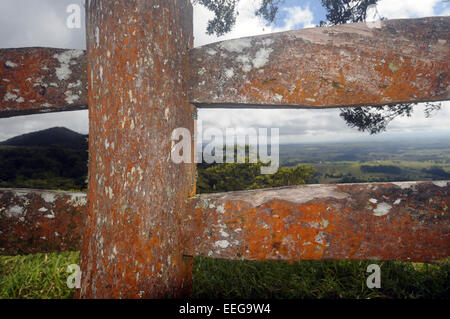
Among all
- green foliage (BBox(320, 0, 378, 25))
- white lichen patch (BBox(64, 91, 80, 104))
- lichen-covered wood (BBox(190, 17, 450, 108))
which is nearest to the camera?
lichen-covered wood (BBox(190, 17, 450, 108))

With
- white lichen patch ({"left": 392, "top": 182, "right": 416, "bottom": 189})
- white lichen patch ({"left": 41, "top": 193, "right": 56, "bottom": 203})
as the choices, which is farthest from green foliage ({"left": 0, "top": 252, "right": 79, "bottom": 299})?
white lichen patch ({"left": 392, "top": 182, "right": 416, "bottom": 189})

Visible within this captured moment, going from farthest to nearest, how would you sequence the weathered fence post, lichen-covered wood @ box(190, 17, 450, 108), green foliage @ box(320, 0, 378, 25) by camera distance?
1. green foliage @ box(320, 0, 378, 25)
2. lichen-covered wood @ box(190, 17, 450, 108)
3. the weathered fence post

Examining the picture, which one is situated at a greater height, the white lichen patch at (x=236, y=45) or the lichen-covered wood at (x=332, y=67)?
the white lichen patch at (x=236, y=45)

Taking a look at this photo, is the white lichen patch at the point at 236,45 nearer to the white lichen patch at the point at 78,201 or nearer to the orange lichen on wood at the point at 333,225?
the orange lichen on wood at the point at 333,225

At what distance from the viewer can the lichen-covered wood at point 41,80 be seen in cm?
146

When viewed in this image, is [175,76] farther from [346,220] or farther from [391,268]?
[391,268]

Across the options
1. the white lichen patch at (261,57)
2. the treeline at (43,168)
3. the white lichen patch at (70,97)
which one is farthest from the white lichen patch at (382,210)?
the treeline at (43,168)

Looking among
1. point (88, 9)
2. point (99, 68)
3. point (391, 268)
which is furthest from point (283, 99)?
point (391, 268)

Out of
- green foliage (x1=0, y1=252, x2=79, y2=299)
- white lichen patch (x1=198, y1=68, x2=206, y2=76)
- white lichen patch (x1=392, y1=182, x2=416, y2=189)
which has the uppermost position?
white lichen patch (x1=198, y1=68, x2=206, y2=76)

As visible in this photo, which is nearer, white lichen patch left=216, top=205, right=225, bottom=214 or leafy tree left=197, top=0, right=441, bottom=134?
white lichen patch left=216, top=205, right=225, bottom=214

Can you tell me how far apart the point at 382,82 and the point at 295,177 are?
4530mm

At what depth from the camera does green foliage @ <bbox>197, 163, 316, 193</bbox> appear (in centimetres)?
562

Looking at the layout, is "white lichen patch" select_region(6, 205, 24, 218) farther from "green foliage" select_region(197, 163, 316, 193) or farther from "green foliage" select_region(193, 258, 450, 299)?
"green foliage" select_region(197, 163, 316, 193)

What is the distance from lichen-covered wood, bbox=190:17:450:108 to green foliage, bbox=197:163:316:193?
4.25m
